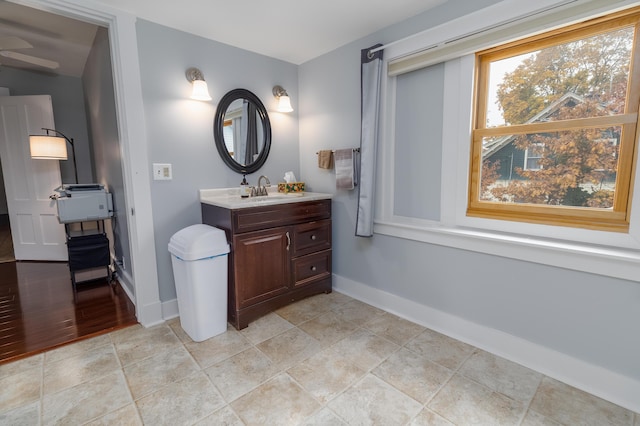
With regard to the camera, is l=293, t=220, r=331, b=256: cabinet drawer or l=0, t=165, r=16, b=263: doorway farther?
l=0, t=165, r=16, b=263: doorway

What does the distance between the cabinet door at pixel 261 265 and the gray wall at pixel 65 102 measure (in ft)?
12.0

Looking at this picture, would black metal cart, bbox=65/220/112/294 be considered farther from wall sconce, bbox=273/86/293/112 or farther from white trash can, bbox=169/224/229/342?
wall sconce, bbox=273/86/293/112

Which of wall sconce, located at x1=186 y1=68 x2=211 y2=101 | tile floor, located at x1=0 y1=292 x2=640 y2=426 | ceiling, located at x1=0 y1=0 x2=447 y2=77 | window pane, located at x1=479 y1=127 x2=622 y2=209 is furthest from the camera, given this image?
wall sconce, located at x1=186 y1=68 x2=211 y2=101

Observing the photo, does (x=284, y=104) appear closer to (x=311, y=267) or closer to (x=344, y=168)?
(x=344, y=168)

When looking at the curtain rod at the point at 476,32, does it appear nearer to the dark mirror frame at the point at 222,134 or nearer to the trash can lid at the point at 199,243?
the dark mirror frame at the point at 222,134

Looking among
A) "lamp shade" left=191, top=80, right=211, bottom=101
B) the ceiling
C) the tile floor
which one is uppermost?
the ceiling

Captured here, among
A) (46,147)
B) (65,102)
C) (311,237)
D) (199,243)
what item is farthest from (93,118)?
(311,237)

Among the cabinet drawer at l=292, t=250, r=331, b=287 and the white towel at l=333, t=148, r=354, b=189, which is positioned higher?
the white towel at l=333, t=148, r=354, b=189

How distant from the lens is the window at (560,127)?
152 cm

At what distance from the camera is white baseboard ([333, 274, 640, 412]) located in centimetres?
153

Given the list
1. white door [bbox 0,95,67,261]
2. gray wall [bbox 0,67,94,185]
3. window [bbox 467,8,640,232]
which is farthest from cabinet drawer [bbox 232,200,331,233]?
gray wall [bbox 0,67,94,185]

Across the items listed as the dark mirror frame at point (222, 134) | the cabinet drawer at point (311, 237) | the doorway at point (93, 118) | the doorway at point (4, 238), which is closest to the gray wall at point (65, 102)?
the doorway at point (93, 118)

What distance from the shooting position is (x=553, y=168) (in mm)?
1750

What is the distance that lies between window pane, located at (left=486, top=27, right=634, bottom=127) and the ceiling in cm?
67
